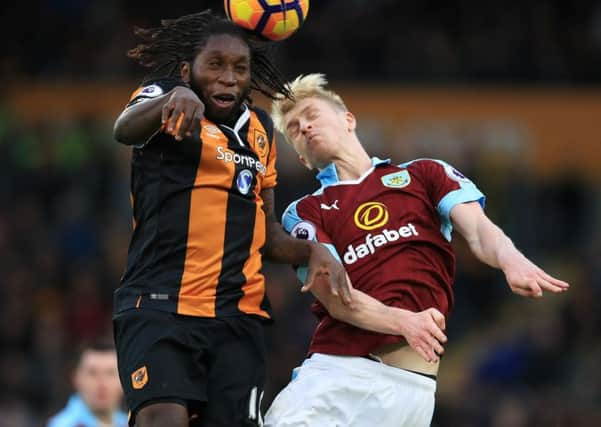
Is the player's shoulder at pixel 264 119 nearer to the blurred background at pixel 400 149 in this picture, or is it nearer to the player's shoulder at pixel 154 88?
the player's shoulder at pixel 154 88

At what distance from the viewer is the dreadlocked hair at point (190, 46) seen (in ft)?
17.4

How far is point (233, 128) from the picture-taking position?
17.3 feet

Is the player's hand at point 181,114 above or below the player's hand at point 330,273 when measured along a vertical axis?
above

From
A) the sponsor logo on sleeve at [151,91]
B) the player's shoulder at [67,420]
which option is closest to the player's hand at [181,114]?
the sponsor logo on sleeve at [151,91]

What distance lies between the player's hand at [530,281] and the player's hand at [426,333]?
36 centimetres

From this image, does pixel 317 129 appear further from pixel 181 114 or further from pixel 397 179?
pixel 181 114

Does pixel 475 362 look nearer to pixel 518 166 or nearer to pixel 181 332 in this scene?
pixel 518 166

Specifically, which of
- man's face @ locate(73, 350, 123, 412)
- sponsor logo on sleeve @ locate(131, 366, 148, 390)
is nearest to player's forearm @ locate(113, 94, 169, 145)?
sponsor logo on sleeve @ locate(131, 366, 148, 390)

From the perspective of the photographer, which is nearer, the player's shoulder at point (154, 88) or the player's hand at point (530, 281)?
the player's hand at point (530, 281)

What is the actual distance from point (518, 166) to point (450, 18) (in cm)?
218

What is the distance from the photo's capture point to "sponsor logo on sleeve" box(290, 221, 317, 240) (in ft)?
18.3

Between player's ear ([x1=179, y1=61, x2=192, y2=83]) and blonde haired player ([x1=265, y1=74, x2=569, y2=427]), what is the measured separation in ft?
2.70

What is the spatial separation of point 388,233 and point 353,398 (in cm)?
74

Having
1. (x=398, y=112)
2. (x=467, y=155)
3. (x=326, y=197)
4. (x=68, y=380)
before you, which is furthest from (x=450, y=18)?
(x=326, y=197)
